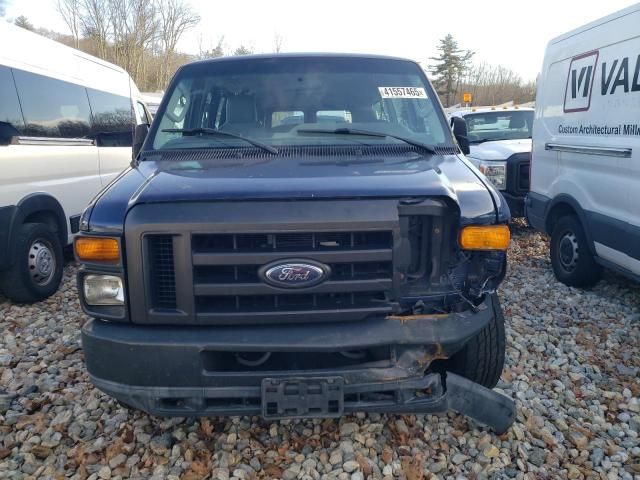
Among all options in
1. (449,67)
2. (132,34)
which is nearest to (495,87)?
(449,67)

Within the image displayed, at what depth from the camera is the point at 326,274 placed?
2377 millimetres

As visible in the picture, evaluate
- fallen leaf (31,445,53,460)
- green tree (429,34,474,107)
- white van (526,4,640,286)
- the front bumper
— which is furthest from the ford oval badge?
green tree (429,34,474,107)

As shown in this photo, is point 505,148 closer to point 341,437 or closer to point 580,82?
point 580,82

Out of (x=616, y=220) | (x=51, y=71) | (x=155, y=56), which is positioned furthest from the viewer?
(x=155, y=56)

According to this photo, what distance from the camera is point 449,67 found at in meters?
48.9

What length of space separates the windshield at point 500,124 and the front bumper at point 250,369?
729 cm

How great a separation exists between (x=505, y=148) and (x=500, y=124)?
194 cm

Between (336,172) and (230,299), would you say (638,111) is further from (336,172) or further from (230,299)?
(230,299)

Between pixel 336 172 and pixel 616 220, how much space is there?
3.05m

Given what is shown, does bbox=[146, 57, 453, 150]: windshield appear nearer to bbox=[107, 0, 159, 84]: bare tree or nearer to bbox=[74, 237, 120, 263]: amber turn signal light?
bbox=[74, 237, 120, 263]: amber turn signal light

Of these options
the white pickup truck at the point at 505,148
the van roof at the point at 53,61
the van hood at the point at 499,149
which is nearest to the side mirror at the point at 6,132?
the van roof at the point at 53,61

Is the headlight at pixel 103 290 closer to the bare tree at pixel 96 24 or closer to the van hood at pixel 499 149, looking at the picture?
the van hood at pixel 499 149

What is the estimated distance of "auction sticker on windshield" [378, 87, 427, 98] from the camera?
360 cm

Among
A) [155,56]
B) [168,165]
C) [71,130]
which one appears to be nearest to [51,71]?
[71,130]
